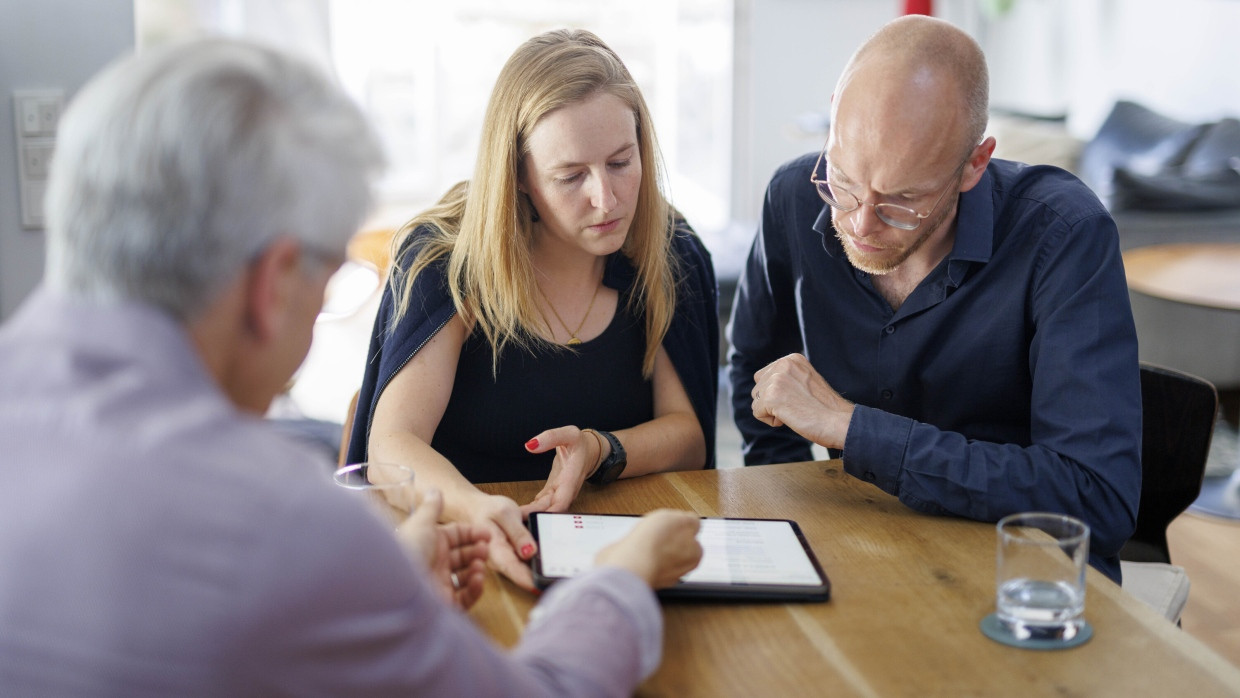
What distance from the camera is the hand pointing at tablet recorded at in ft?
3.46

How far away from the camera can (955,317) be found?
1.67 meters

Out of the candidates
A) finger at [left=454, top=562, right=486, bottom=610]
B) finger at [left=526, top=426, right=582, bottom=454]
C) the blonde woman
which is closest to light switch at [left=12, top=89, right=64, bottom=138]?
the blonde woman

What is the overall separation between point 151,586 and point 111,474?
0.23 ft

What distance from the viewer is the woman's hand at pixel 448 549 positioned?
111cm

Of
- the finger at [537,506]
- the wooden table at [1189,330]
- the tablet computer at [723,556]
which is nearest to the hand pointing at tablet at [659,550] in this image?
the tablet computer at [723,556]

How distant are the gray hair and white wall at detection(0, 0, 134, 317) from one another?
153cm

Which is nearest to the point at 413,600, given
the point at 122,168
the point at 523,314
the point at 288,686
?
the point at 288,686

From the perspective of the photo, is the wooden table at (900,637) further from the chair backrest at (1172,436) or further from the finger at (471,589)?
the chair backrest at (1172,436)

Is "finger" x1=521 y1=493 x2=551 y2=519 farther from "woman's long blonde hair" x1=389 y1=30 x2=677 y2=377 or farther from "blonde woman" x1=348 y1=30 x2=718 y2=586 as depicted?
"woman's long blonde hair" x1=389 y1=30 x2=677 y2=377

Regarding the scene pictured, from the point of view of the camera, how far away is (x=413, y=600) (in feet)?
2.53

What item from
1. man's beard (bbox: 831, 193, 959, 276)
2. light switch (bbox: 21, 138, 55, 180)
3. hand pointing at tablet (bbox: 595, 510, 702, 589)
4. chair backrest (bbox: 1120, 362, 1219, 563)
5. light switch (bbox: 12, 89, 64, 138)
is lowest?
chair backrest (bbox: 1120, 362, 1219, 563)

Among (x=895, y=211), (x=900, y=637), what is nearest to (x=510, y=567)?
(x=900, y=637)

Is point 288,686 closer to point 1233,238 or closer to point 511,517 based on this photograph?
point 511,517

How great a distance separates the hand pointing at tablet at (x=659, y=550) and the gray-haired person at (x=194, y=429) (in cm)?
21
